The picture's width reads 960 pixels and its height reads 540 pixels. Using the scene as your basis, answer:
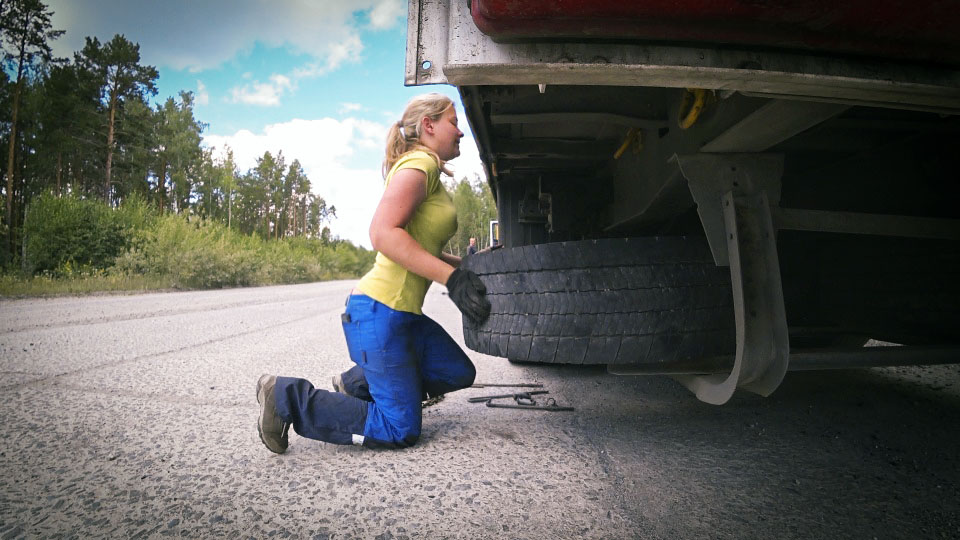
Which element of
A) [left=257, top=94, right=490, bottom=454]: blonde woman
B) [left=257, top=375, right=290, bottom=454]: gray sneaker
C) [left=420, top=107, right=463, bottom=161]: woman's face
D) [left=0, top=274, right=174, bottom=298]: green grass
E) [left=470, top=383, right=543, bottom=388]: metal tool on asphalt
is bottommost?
[left=0, top=274, right=174, bottom=298]: green grass

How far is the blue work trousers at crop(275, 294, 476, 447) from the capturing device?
1.76m

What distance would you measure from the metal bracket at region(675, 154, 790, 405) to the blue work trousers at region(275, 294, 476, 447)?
1043mm

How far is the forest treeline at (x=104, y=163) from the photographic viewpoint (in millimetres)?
16953

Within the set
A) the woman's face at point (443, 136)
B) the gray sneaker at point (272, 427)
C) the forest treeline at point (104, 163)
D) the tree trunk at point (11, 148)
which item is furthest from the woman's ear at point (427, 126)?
the tree trunk at point (11, 148)

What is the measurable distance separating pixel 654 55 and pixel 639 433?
1494 millimetres

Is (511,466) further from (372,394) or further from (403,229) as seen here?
(403,229)

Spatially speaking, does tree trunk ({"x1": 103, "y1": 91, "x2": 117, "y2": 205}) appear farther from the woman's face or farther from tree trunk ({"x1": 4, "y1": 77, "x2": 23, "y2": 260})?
the woman's face

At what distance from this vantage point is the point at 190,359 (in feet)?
11.1

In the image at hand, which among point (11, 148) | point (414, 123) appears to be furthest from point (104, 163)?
point (414, 123)

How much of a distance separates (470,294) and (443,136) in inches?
29.8

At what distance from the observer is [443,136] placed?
6.65 ft

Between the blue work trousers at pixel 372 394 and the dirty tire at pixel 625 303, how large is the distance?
498 mm

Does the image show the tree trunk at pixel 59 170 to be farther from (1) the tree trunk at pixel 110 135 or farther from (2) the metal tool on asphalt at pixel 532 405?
(2) the metal tool on asphalt at pixel 532 405

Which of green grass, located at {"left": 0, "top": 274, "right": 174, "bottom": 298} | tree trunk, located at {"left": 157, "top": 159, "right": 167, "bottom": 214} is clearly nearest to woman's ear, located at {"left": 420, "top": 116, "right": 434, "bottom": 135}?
green grass, located at {"left": 0, "top": 274, "right": 174, "bottom": 298}
